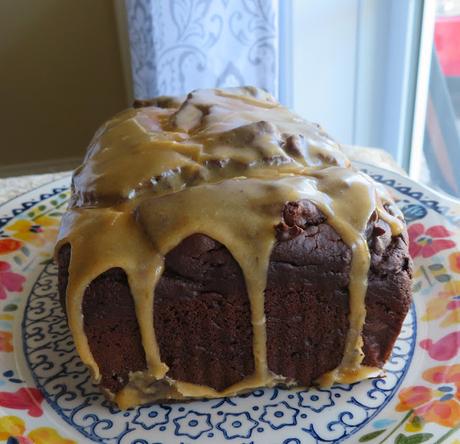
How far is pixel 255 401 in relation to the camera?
3.64 ft

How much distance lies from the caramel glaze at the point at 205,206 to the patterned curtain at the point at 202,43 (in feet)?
4.23

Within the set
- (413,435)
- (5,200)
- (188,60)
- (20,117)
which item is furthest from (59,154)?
(413,435)

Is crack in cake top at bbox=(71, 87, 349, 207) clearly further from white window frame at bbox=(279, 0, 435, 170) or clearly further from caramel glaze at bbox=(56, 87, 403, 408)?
white window frame at bbox=(279, 0, 435, 170)

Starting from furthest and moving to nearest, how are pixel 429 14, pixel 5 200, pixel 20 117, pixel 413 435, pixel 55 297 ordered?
pixel 20 117 → pixel 429 14 → pixel 5 200 → pixel 55 297 → pixel 413 435

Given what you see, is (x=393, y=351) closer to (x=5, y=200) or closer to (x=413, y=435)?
(x=413, y=435)

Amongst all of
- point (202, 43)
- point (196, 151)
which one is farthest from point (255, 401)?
point (202, 43)

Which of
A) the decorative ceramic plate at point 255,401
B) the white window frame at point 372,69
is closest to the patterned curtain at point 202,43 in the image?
the white window frame at point 372,69

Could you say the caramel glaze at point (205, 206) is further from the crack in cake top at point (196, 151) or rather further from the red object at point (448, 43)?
the red object at point (448, 43)

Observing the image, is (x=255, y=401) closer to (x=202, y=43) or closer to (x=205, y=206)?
(x=205, y=206)

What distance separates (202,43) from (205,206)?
169 cm

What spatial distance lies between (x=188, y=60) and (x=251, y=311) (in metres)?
1.75

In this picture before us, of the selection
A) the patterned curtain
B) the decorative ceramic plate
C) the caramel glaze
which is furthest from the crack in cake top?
the patterned curtain

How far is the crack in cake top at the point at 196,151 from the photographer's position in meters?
1.12

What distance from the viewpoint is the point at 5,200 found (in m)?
1.87
